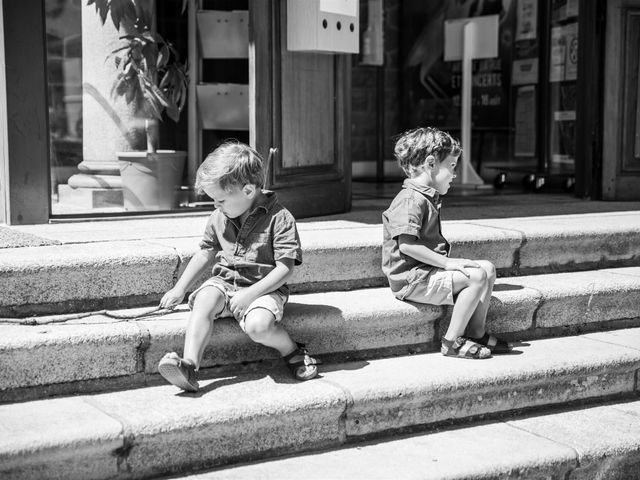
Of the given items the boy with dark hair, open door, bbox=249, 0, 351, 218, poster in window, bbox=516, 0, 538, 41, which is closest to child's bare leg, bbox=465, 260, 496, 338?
the boy with dark hair

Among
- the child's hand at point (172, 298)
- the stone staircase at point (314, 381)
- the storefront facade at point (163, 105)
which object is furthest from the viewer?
the storefront facade at point (163, 105)

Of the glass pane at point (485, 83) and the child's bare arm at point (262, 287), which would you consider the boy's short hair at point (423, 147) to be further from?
the glass pane at point (485, 83)

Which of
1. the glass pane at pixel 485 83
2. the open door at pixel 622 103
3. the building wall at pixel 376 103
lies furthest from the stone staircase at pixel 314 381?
the building wall at pixel 376 103

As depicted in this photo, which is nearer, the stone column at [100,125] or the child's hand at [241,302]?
the child's hand at [241,302]

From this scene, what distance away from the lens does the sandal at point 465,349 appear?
4.09 metres

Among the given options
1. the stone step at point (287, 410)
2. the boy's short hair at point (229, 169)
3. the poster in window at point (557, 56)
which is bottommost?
the stone step at point (287, 410)

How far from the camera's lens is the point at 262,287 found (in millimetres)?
3719

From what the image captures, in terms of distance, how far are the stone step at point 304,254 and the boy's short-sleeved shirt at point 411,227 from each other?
1.01 ft

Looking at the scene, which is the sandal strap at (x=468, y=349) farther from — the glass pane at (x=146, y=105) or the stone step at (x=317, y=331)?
the glass pane at (x=146, y=105)

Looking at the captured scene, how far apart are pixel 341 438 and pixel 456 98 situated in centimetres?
710

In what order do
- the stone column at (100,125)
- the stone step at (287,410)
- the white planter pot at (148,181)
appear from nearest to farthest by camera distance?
the stone step at (287,410)
the white planter pot at (148,181)
the stone column at (100,125)

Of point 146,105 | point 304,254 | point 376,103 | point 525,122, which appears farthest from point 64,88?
point 525,122

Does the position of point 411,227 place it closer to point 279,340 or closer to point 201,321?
point 279,340

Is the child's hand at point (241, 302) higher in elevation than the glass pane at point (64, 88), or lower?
lower
